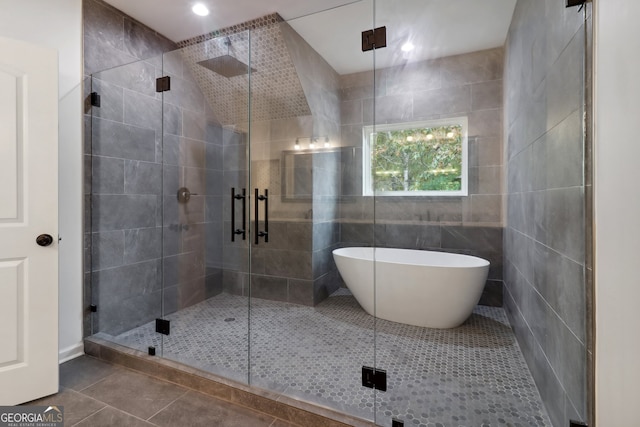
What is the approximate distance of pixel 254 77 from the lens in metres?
2.46

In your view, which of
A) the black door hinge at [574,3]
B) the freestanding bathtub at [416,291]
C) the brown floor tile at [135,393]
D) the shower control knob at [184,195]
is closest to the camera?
the black door hinge at [574,3]

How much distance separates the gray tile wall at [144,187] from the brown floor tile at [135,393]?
51cm

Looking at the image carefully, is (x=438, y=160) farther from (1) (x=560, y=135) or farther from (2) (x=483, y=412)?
(2) (x=483, y=412)

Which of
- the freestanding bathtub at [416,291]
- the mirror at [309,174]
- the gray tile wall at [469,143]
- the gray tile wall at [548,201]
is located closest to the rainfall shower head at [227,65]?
the mirror at [309,174]

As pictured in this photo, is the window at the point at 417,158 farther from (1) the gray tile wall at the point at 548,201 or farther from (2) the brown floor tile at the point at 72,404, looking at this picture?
(2) the brown floor tile at the point at 72,404

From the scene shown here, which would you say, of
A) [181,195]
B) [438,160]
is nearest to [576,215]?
[438,160]

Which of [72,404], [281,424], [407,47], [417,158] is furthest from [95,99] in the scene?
[281,424]

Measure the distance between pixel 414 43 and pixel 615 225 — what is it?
1.66 meters

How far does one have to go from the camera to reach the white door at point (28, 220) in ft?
5.38

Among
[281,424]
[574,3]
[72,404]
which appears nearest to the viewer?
[574,3]

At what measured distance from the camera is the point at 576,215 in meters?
1.18

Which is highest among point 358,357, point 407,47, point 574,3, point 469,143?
point 407,47

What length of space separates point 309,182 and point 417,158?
896mm

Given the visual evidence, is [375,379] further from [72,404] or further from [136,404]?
[72,404]
